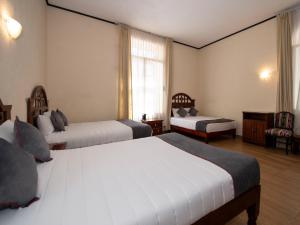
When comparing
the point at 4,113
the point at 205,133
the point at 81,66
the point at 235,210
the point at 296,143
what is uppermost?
the point at 81,66

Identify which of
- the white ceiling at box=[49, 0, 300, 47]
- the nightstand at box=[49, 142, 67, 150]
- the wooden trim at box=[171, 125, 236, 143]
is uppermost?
the white ceiling at box=[49, 0, 300, 47]

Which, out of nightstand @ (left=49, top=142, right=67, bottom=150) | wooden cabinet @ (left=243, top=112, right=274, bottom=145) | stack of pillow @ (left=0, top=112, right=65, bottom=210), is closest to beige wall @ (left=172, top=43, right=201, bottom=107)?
wooden cabinet @ (left=243, top=112, right=274, bottom=145)

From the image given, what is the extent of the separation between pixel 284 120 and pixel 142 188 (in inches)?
155

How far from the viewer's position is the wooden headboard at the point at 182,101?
5.26 meters

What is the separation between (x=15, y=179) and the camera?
74cm

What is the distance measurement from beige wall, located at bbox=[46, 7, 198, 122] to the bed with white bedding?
2428 mm

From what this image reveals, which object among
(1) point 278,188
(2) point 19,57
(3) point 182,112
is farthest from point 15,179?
(3) point 182,112

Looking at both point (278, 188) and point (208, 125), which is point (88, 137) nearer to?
point (278, 188)

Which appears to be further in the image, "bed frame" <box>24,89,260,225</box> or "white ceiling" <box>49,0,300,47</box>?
"white ceiling" <box>49,0,300,47</box>

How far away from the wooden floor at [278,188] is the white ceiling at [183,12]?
3134mm

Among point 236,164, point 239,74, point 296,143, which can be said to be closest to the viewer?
point 236,164

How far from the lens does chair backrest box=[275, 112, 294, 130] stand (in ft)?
10.8

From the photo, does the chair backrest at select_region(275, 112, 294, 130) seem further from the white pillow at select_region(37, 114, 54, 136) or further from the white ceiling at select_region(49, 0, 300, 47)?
the white pillow at select_region(37, 114, 54, 136)

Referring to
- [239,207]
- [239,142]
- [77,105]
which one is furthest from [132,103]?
[239,207]
